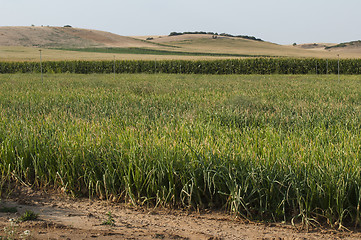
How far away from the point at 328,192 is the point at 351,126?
3710 mm

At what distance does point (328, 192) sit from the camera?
3951 millimetres

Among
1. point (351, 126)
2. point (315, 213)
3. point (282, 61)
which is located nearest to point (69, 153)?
point (315, 213)

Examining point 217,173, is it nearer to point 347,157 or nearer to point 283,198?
point 283,198

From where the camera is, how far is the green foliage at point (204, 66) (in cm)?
3575

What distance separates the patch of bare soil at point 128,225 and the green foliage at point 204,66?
110ft

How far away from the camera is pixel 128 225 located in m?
3.85

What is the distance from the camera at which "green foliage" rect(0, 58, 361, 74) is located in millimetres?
35750

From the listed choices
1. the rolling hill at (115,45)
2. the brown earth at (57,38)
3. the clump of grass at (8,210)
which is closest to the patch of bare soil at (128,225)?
the clump of grass at (8,210)

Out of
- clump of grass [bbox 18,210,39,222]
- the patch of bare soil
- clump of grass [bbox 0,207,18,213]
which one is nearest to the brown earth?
clump of grass [bbox 0,207,18,213]

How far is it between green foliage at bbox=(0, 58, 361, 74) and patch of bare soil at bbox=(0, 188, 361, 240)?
3349 centimetres

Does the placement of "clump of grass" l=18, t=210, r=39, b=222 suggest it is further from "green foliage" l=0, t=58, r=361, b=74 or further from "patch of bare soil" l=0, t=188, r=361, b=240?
"green foliage" l=0, t=58, r=361, b=74

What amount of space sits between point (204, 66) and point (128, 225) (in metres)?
34.3

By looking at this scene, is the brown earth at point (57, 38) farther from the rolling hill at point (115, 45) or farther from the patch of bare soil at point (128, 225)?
the patch of bare soil at point (128, 225)

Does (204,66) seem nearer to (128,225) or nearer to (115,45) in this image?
(128,225)
